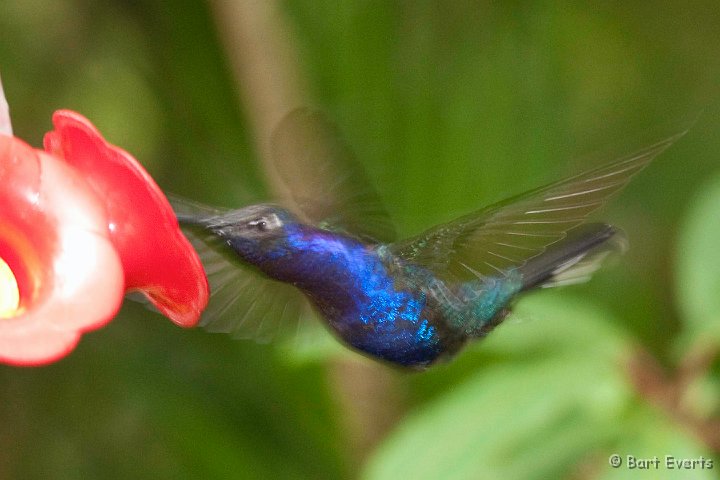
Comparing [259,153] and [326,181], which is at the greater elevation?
[326,181]

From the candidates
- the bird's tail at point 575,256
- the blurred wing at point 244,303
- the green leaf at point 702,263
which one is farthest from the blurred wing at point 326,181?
the green leaf at point 702,263

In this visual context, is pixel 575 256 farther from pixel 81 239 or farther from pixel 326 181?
pixel 81 239

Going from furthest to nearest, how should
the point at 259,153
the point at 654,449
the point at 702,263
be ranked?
the point at 259,153 < the point at 702,263 < the point at 654,449

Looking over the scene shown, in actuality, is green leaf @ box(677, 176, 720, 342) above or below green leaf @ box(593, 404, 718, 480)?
above

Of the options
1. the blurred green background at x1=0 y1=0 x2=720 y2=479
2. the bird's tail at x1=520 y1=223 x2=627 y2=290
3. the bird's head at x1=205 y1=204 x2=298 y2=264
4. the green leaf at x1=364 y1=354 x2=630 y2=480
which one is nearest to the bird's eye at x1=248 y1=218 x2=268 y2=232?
the bird's head at x1=205 y1=204 x2=298 y2=264

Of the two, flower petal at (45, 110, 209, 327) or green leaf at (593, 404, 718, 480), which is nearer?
flower petal at (45, 110, 209, 327)

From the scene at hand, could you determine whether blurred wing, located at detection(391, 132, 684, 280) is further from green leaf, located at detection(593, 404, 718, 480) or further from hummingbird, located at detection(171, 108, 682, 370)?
green leaf, located at detection(593, 404, 718, 480)

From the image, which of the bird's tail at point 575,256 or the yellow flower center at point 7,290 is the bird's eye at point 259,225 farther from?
the bird's tail at point 575,256

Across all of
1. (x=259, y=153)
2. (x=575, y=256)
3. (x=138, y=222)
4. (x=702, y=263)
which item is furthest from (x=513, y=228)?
(x=259, y=153)

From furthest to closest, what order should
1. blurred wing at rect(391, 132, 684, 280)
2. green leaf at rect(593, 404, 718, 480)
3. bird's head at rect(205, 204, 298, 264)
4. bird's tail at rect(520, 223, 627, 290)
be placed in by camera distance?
green leaf at rect(593, 404, 718, 480), bird's tail at rect(520, 223, 627, 290), blurred wing at rect(391, 132, 684, 280), bird's head at rect(205, 204, 298, 264)
